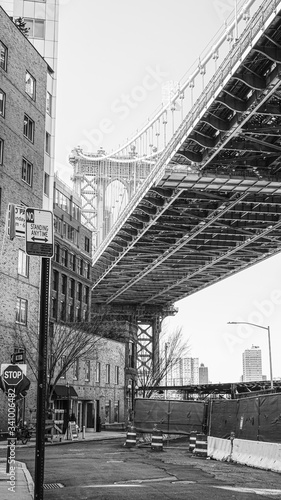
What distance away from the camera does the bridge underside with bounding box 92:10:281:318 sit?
40000 millimetres

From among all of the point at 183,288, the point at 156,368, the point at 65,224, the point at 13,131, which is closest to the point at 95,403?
the point at 65,224

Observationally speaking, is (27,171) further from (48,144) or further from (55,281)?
(55,281)

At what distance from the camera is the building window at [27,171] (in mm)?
44513

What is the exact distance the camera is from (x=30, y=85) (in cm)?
4662

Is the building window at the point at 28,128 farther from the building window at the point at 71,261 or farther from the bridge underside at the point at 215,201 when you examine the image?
the building window at the point at 71,261

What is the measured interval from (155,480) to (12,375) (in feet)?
16.1

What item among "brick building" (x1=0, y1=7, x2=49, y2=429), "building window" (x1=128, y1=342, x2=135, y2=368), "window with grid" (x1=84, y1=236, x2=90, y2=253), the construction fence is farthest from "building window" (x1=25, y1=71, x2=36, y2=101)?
"building window" (x1=128, y1=342, x2=135, y2=368)

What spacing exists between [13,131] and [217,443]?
24.0 meters

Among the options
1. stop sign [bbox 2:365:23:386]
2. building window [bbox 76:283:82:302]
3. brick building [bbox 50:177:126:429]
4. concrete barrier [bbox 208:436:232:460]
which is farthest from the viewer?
building window [bbox 76:283:82:302]

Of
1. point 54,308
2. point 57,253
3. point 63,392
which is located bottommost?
point 63,392

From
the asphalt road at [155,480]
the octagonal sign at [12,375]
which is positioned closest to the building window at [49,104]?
the asphalt road at [155,480]

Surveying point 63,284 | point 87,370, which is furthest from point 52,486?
point 63,284

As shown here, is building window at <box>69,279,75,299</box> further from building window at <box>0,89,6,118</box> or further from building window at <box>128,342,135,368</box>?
building window at <box>0,89,6,118</box>

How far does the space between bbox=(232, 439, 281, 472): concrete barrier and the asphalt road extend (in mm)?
435
